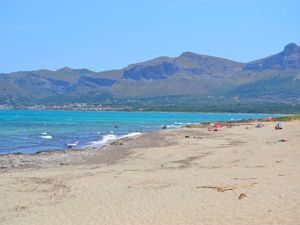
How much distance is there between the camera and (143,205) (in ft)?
52.0

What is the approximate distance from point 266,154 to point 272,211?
1745cm

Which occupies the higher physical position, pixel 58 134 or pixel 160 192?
pixel 160 192

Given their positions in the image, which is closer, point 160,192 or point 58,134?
point 160,192

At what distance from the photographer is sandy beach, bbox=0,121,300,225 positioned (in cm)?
1395

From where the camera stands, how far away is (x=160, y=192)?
59.4 feet

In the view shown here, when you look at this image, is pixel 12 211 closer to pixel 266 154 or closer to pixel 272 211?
pixel 272 211

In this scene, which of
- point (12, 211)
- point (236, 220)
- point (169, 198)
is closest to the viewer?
point (236, 220)

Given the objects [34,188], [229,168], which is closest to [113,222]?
[34,188]

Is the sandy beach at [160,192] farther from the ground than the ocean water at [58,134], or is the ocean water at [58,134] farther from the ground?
the sandy beach at [160,192]

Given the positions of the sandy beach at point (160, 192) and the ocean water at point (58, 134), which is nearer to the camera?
the sandy beach at point (160, 192)

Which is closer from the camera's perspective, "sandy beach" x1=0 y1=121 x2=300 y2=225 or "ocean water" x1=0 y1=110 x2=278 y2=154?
"sandy beach" x1=0 y1=121 x2=300 y2=225

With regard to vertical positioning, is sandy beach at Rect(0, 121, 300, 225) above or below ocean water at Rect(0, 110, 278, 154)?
above

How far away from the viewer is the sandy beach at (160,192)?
1395cm

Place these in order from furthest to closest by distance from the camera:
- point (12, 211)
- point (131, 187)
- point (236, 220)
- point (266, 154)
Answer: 1. point (266, 154)
2. point (131, 187)
3. point (12, 211)
4. point (236, 220)
